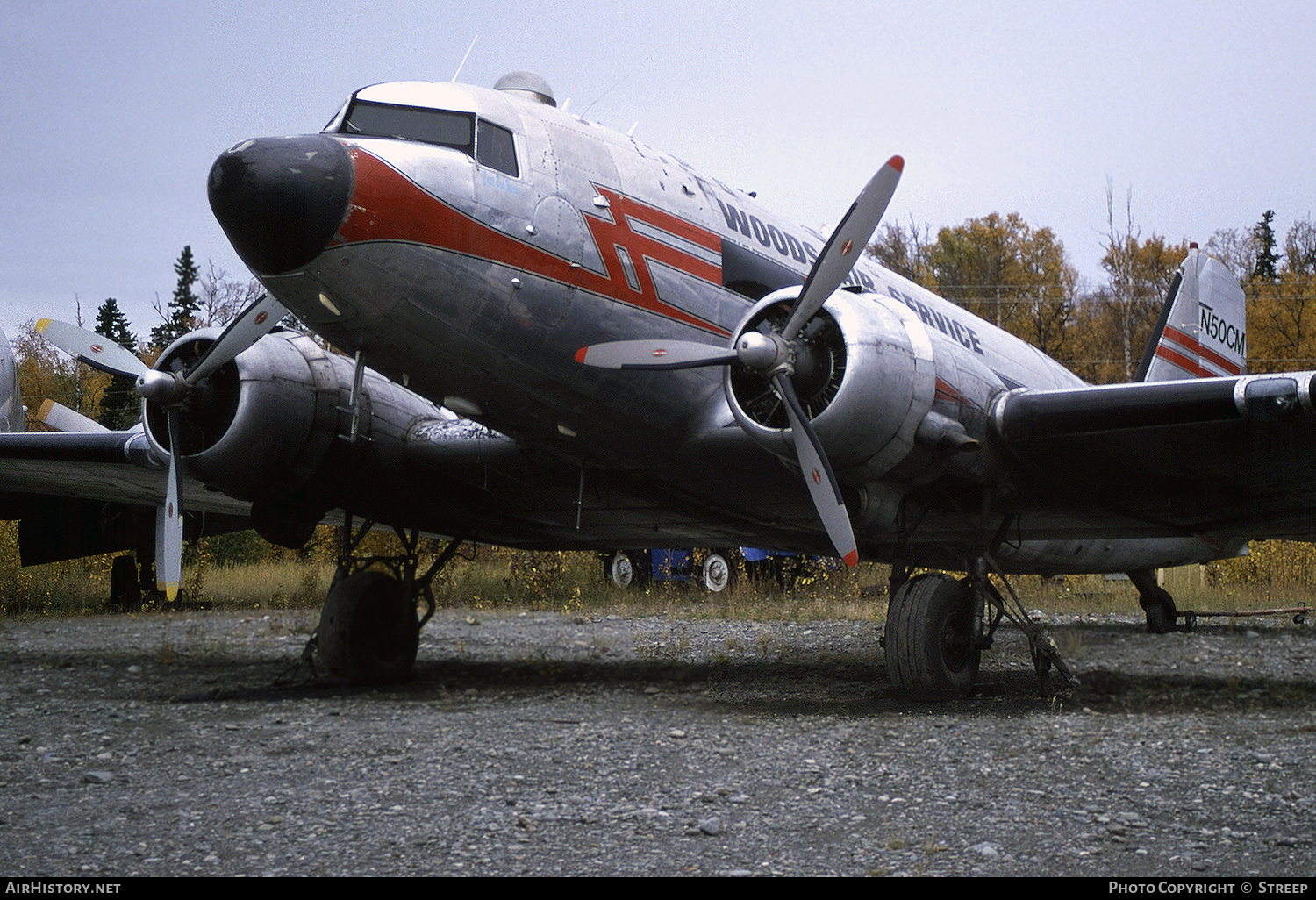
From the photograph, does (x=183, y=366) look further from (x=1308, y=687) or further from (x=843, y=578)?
(x=843, y=578)

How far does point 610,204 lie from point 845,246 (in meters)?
1.66

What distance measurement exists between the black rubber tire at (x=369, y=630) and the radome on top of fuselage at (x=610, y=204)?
3627mm

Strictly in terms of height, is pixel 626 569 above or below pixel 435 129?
below

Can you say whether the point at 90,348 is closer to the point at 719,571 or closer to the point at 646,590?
the point at 646,590

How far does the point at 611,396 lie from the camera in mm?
7516

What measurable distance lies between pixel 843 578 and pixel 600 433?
47.5 feet

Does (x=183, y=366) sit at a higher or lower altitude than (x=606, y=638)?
higher

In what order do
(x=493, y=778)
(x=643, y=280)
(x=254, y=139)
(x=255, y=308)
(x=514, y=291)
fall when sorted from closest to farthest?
(x=493, y=778)
(x=254, y=139)
(x=514, y=291)
(x=643, y=280)
(x=255, y=308)

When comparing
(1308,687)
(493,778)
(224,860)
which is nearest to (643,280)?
(493,778)

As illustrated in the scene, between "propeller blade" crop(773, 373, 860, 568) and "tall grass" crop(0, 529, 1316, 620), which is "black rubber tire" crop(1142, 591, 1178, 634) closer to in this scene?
"tall grass" crop(0, 529, 1316, 620)

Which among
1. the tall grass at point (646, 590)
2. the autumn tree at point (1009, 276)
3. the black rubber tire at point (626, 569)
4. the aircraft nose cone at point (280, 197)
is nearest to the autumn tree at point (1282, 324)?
the autumn tree at point (1009, 276)

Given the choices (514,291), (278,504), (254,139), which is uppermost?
(254,139)

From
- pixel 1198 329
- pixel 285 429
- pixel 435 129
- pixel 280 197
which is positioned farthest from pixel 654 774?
pixel 1198 329

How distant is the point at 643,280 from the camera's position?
24.7 feet
